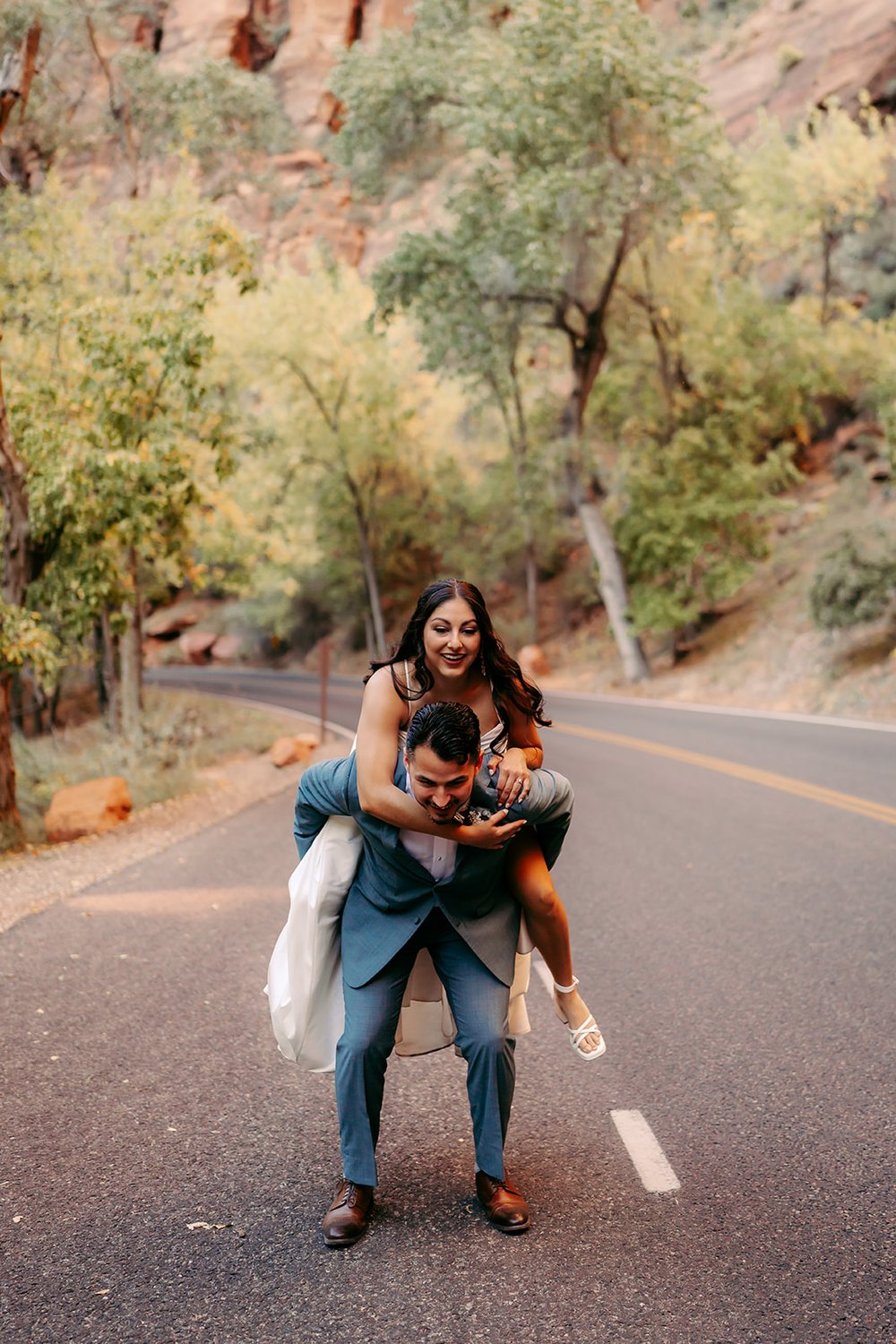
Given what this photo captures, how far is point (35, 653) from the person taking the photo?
10164 mm

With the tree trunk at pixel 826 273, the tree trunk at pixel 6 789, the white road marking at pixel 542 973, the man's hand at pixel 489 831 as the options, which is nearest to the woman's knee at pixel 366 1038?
the man's hand at pixel 489 831

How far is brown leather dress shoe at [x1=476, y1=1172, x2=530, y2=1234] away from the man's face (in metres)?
1.16

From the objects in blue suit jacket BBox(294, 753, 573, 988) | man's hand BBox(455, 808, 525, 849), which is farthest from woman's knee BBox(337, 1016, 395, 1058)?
man's hand BBox(455, 808, 525, 849)

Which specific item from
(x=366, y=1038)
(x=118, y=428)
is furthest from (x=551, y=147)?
(x=366, y=1038)

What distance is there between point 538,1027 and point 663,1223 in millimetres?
2196

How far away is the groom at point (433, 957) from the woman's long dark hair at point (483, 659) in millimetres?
234

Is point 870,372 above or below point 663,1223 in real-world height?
above

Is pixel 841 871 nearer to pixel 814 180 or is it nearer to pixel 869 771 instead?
pixel 869 771

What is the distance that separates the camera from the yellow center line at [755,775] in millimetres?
10617

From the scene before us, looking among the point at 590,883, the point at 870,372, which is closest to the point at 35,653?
the point at 590,883

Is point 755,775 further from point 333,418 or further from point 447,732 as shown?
point 333,418

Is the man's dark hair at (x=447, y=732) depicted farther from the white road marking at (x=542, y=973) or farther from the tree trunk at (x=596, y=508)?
the tree trunk at (x=596, y=508)

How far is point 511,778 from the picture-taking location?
3289mm

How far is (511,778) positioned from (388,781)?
351 mm
